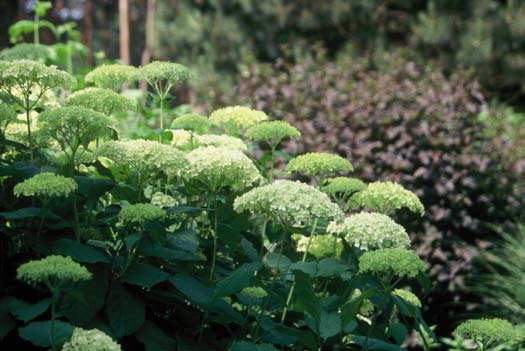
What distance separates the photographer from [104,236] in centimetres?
226

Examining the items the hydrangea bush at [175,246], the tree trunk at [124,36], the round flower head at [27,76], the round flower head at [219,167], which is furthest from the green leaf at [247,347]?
the tree trunk at [124,36]

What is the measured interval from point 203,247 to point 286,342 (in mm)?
480

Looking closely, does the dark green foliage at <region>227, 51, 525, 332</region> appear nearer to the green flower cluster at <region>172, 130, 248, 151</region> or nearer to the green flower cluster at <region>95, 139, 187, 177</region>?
the green flower cluster at <region>172, 130, 248, 151</region>

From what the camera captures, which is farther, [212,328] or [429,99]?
[429,99]

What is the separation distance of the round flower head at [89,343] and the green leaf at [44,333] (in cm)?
12

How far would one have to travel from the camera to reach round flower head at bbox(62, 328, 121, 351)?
4.97 feet

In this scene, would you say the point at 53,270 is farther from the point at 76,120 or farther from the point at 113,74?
the point at 113,74

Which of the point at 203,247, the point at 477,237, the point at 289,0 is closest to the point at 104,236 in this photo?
the point at 203,247

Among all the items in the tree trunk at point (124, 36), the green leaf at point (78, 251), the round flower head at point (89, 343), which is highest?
the round flower head at point (89, 343)

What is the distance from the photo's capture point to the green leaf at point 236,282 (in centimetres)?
186

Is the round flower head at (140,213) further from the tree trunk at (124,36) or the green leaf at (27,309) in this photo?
the tree trunk at (124,36)

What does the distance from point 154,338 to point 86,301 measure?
201mm

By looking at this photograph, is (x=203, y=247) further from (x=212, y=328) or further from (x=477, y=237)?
(x=477, y=237)

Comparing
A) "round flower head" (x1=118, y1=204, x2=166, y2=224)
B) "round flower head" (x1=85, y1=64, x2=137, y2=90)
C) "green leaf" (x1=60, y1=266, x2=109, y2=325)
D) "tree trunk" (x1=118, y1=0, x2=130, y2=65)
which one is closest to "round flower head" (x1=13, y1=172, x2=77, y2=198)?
"round flower head" (x1=118, y1=204, x2=166, y2=224)
